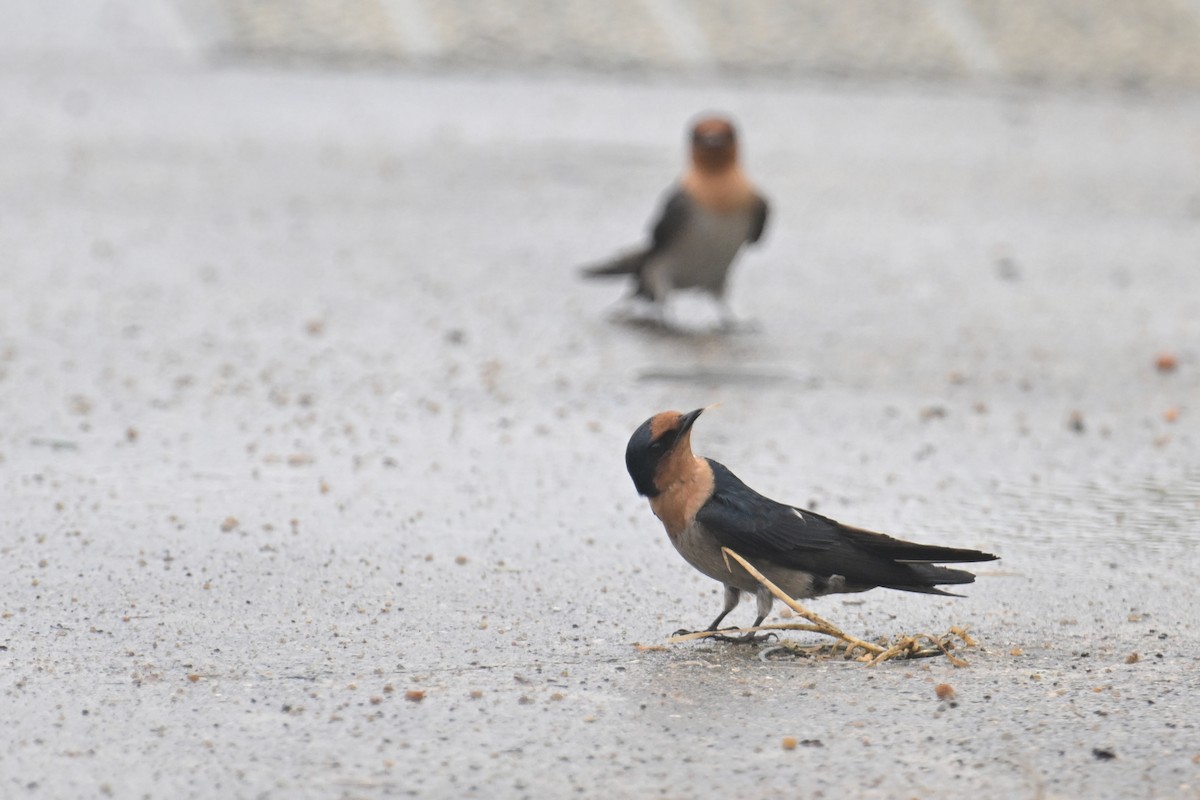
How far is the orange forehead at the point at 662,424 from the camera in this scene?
4023 mm

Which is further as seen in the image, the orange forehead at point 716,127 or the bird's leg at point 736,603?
the orange forehead at point 716,127

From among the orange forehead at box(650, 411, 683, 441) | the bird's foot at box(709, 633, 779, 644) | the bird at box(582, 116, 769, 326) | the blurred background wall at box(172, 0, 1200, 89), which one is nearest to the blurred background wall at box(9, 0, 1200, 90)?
the blurred background wall at box(172, 0, 1200, 89)

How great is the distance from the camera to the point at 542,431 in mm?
6066

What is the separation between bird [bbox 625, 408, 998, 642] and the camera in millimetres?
3982

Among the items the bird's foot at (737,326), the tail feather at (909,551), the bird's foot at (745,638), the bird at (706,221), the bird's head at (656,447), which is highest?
the bird at (706,221)

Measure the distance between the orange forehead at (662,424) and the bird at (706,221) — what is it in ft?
12.2

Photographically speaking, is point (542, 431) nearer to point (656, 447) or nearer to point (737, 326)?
point (737, 326)

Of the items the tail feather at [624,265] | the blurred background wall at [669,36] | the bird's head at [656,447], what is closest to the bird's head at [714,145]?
the tail feather at [624,265]

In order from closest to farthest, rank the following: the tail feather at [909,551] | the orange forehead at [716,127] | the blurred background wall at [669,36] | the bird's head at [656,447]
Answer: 1. the tail feather at [909,551]
2. the bird's head at [656,447]
3. the orange forehead at [716,127]
4. the blurred background wall at [669,36]

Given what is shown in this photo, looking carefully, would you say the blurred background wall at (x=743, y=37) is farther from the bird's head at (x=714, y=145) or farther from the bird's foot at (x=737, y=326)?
the bird's foot at (x=737, y=326)

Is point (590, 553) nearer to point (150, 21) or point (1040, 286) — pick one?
point (1040, 286)

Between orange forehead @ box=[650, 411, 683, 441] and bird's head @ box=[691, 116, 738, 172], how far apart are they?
3818mm

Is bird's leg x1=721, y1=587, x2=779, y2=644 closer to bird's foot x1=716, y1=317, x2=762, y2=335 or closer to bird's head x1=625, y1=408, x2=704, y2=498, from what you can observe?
bird's head x1=625, y1=408, x2=704, y2=498

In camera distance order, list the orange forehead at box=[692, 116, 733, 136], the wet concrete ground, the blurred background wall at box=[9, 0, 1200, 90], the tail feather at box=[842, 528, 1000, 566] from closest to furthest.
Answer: the wet concrete ground < the tail feather at box=[842, 528, 1000, 566] < the orange forehead at box=[692, 116, 733, 136] < the blurred background wall at box=[9, 0, 1200, 90]
